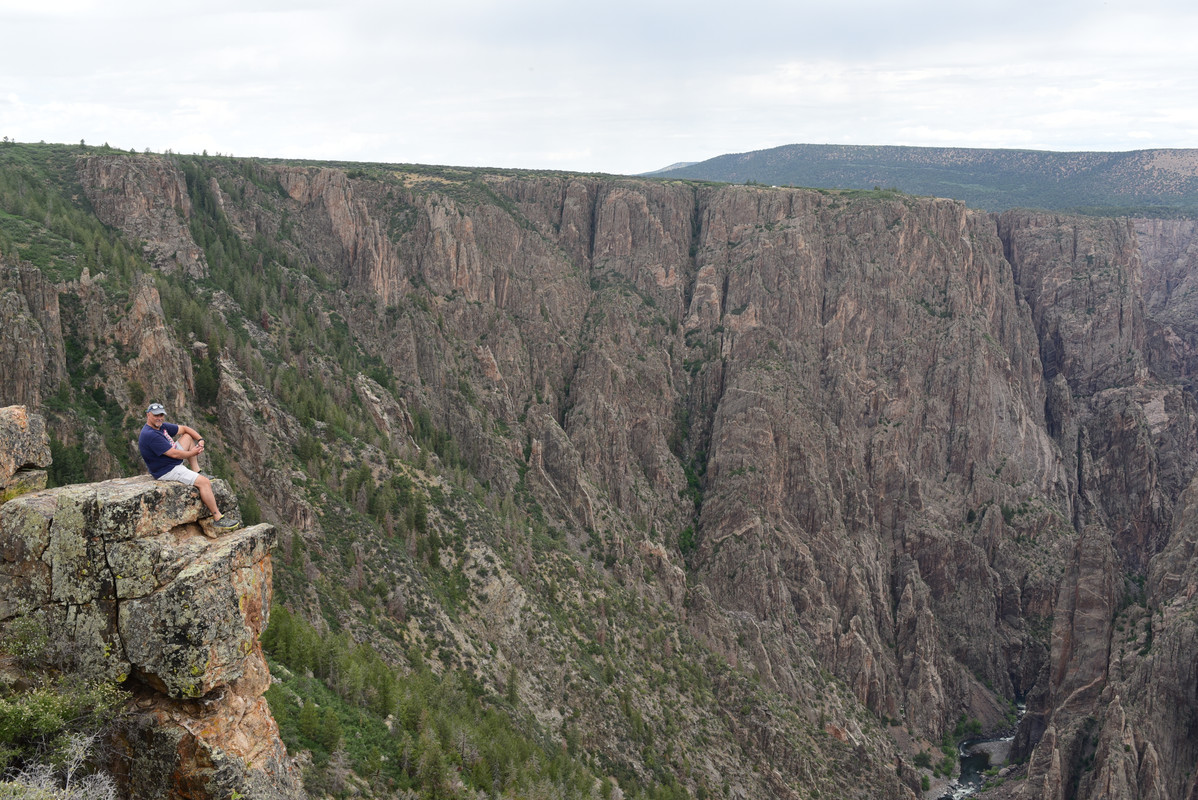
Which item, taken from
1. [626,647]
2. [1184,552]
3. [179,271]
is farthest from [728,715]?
[179,271]

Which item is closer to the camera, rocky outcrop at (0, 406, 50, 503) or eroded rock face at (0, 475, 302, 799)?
eroded rock face at (0, 475, 302, 799)

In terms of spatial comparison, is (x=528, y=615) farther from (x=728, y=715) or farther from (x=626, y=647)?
(x=728, y=715)

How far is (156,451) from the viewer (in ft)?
70.5

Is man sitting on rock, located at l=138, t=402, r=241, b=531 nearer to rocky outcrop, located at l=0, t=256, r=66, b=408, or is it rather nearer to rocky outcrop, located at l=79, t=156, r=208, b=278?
rocky outcrop, located at l=0, t=256, r=66, b=408

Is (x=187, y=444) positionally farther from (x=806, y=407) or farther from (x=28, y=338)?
(x=806, y=407)

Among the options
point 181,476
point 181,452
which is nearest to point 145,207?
point 181,452

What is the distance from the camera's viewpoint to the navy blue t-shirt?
2139 centimetres

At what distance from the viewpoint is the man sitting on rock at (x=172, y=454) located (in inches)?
844

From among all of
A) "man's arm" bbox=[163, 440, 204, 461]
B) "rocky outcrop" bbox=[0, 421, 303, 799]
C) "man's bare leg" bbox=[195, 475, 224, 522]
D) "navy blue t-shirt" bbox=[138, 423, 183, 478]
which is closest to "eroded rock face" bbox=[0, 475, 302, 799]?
"rocky outcrop" bbox=[0, 421, 303, 799]

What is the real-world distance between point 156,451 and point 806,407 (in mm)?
114909

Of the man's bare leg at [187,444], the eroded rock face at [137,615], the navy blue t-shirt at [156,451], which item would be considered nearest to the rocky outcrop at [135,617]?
the eroded rock face at [137,615]

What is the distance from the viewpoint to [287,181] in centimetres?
11388

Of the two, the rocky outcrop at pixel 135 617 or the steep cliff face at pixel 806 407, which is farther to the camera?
the steep cliff face at pixel 806 407

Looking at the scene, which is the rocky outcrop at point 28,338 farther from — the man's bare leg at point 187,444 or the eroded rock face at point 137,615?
the eroded rock face at point 137,615
